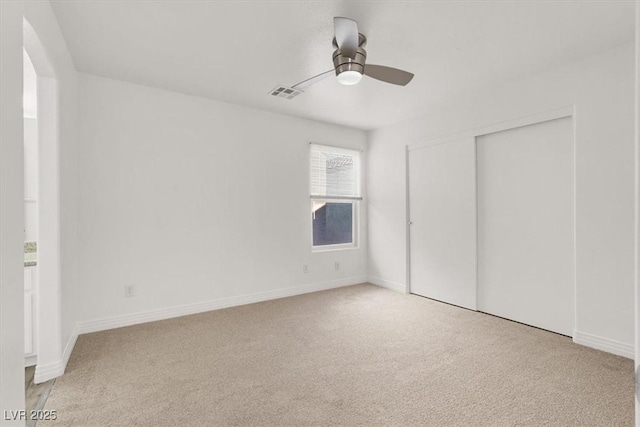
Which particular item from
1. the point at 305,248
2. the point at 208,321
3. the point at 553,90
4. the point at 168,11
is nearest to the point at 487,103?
the point at 553,90

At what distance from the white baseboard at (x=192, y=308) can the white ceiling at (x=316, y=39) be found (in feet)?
7.79

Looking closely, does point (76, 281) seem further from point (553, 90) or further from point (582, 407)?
point (553, 90)

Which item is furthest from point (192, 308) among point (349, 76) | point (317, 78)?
point (349, 76)

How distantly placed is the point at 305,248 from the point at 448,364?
2.43 meters

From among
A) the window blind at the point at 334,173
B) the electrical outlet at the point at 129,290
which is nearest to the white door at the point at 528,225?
the window blind at the point at 334,173

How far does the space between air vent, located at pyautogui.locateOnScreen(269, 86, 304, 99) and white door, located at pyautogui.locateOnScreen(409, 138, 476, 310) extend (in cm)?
183

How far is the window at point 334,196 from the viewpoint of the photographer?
180 inches

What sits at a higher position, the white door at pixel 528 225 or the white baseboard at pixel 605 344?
the white door at pixel 528 225

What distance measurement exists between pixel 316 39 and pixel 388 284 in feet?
11.3

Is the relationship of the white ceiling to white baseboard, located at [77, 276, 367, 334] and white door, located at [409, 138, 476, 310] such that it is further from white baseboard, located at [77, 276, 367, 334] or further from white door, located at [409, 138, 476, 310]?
white baseboard, located at [77, 276, 367, 334]

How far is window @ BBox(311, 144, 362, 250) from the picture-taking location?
4.57 metres

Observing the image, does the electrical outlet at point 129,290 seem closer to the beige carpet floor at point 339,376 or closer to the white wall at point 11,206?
the beige carpet floor at point 339,376

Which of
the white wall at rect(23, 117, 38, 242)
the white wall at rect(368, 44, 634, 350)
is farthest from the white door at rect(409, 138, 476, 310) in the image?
the white wall at rect(23, 117, 38, 242)

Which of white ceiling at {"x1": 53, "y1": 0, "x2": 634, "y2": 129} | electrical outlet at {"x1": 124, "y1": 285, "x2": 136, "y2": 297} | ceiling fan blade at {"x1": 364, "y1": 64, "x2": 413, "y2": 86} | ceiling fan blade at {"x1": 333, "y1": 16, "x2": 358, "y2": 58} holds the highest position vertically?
white ceiling at {"x1": 53, "y1": 0, "x2": 634, "y2": 129}
